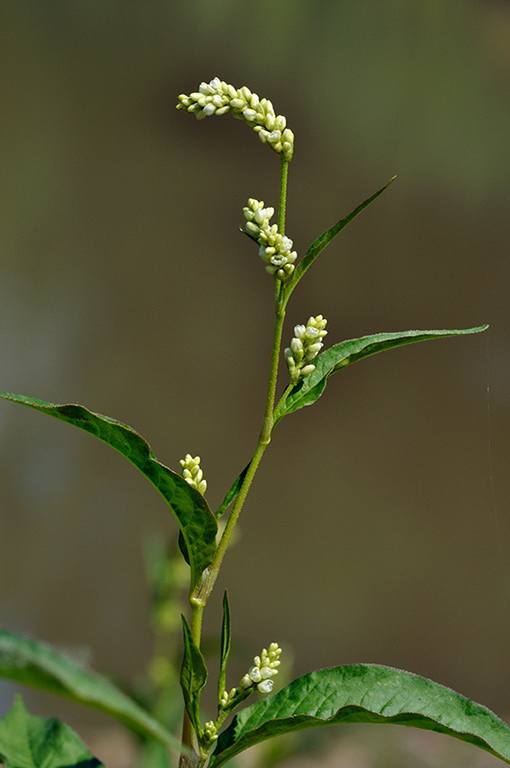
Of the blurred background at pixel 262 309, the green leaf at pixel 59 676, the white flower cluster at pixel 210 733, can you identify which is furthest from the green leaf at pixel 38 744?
the blurred background at pixel 262 309

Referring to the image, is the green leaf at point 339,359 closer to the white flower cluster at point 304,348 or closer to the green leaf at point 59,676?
the white flower cluster at point 304,348

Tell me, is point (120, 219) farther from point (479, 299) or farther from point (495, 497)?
point (495, 497)

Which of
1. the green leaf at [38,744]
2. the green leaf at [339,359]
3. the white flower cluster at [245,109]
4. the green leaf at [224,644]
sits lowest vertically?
the green leaf at [38,744]

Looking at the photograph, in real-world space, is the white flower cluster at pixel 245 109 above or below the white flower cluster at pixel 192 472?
above

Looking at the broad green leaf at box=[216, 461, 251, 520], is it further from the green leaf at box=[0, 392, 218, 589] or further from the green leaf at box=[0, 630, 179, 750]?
the green leaf at box=[0, 630, 179, 750]

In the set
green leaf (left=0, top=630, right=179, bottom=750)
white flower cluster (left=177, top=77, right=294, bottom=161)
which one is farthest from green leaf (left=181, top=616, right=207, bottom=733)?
white flower cluster (left=177, top=77, right=294, bottom=161)

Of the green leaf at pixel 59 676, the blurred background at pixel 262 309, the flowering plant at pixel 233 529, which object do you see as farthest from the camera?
the blurred background at pixel 262 309

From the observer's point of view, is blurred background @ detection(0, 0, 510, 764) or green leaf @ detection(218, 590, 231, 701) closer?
green leaf @ detection(218, 590, 231, 701)

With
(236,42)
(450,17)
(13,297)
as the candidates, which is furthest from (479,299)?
(13,297)
